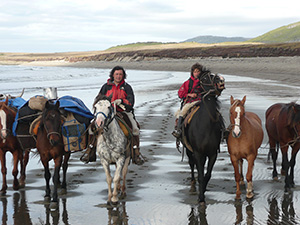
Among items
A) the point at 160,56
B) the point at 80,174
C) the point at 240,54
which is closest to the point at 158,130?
the point at 80,174

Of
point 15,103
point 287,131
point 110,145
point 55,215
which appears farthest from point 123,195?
point 287,131

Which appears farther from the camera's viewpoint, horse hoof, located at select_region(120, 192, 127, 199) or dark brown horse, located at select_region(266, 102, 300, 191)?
dark brown horse, located at select_region(266, 102, 300, 191)

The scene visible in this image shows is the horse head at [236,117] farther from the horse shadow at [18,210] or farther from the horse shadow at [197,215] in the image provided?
the horse shadow at [18,210]

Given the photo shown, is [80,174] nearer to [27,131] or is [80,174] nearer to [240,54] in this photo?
[27,131]

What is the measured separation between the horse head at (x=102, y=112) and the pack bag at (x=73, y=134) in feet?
3.01

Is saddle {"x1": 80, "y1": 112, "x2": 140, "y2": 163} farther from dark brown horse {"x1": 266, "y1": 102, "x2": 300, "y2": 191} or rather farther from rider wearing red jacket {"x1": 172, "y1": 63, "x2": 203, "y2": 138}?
dark brown horse {"x1": 266, "y1": 102, "x2": 300, "y2": 191}

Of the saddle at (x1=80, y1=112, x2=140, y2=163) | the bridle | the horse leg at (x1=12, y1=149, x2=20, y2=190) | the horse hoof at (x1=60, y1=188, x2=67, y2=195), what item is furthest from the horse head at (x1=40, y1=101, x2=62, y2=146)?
the horse leg at (x1=12, y1=149, x2=20, y2=190)

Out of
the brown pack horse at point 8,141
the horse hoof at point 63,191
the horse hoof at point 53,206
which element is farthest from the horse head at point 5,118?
the horse hoof at point 53,206

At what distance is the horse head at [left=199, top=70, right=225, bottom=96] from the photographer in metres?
7.73

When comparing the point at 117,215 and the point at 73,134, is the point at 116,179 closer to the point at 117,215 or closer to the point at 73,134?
the point at 117,215

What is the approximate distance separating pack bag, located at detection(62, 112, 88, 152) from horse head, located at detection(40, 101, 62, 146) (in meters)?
0.27

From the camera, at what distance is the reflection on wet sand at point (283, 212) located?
6434 millimetres

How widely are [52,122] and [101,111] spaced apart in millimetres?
1013

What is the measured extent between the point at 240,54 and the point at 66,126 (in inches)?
2583
